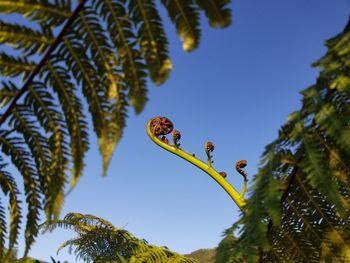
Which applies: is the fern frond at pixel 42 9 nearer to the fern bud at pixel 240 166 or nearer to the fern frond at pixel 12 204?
the fern frond at pixel 12 204

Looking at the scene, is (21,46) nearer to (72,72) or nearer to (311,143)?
(72,72)

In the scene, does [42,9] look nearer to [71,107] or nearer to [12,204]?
[71,107]

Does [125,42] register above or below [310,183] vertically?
above

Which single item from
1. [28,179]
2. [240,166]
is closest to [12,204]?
[28,179]

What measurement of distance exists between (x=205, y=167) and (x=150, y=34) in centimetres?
286

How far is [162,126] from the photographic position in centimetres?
426

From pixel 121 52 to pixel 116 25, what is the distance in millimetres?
82

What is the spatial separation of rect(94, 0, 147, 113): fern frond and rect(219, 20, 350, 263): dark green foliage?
558 millimetres

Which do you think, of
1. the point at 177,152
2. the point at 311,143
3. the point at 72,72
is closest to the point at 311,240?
the point at 311,143

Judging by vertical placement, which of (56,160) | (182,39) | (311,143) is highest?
(182,39)

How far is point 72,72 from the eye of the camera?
54.8 inches

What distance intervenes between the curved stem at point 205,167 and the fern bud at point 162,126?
68 millimetres

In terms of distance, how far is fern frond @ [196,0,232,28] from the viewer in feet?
4.12

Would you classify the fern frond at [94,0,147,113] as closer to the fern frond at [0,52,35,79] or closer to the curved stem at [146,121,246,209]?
the fern frond at [0,52,35,79]
